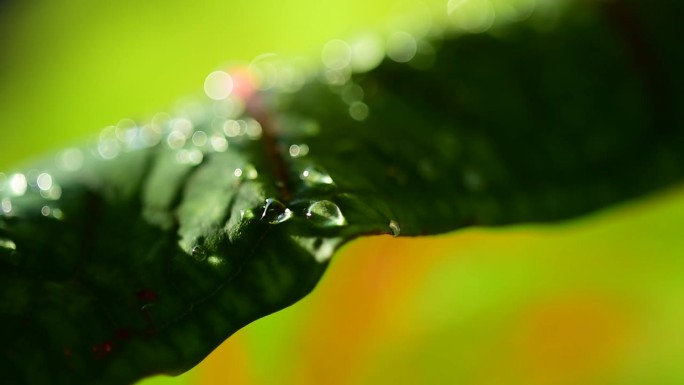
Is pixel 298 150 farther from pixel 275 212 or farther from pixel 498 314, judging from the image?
pixel 498 314

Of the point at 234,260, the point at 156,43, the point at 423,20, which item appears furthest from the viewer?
the point at 156,43

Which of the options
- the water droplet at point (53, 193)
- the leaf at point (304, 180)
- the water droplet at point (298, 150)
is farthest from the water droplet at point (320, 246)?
the water droplet at point (53, 193)

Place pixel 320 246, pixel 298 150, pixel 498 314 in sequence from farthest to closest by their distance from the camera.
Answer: pixel 498 314, pixel 298 150, pixel 320 246

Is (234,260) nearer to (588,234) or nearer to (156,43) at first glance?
(588,234)

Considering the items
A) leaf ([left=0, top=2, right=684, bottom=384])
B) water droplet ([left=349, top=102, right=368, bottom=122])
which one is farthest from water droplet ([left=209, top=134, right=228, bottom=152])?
water droplet ([left=349, top=102, right=368, bottom=122])

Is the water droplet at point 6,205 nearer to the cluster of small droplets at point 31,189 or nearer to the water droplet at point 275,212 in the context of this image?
the cluster of small droplets at point 31,189

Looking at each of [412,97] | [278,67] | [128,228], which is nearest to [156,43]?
[278,67]

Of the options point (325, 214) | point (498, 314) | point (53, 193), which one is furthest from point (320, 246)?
point (498, 314)
